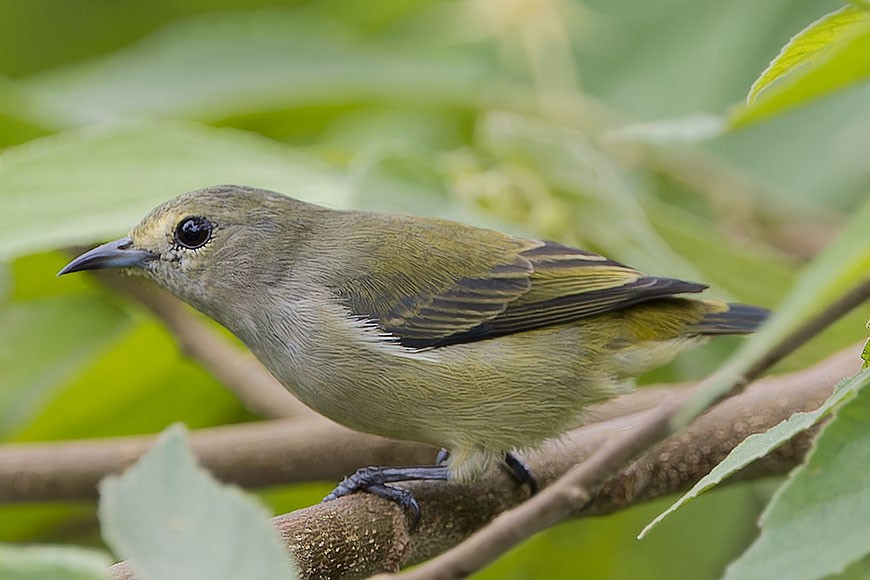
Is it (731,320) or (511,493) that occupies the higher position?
(731,320)

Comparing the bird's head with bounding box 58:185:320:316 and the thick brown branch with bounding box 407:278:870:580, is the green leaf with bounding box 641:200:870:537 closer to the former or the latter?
the thick brown branch with bounding box 407:278:870:580

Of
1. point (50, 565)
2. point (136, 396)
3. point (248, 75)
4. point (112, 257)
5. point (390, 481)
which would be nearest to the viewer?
point (50, 565)

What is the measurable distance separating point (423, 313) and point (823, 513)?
1932 millimetres

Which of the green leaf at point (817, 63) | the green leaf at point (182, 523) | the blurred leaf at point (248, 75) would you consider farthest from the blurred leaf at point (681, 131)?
the green leaf at point (182, 523)

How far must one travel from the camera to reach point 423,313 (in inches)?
124

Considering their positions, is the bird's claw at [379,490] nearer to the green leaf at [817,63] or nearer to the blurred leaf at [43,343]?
the green leaf at [817,63]

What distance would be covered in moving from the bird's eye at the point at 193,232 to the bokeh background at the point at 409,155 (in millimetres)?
97

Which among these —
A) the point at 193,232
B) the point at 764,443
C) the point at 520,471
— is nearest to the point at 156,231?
the point at 193,232

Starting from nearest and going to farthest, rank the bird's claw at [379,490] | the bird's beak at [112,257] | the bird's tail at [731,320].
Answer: the bird's claw at [379,490] → the bird's beak at [112,257] → the bird's tail at [731,320]

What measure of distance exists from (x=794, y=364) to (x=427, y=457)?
44.5 inches

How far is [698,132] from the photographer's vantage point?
2.69 meters

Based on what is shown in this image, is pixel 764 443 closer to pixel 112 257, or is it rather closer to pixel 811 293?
pixel 811 293

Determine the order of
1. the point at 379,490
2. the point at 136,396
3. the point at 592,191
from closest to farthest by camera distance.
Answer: the point at 379,490 → the point at 592,191 → the point at 136,396

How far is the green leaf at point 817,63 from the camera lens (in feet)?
5.06
